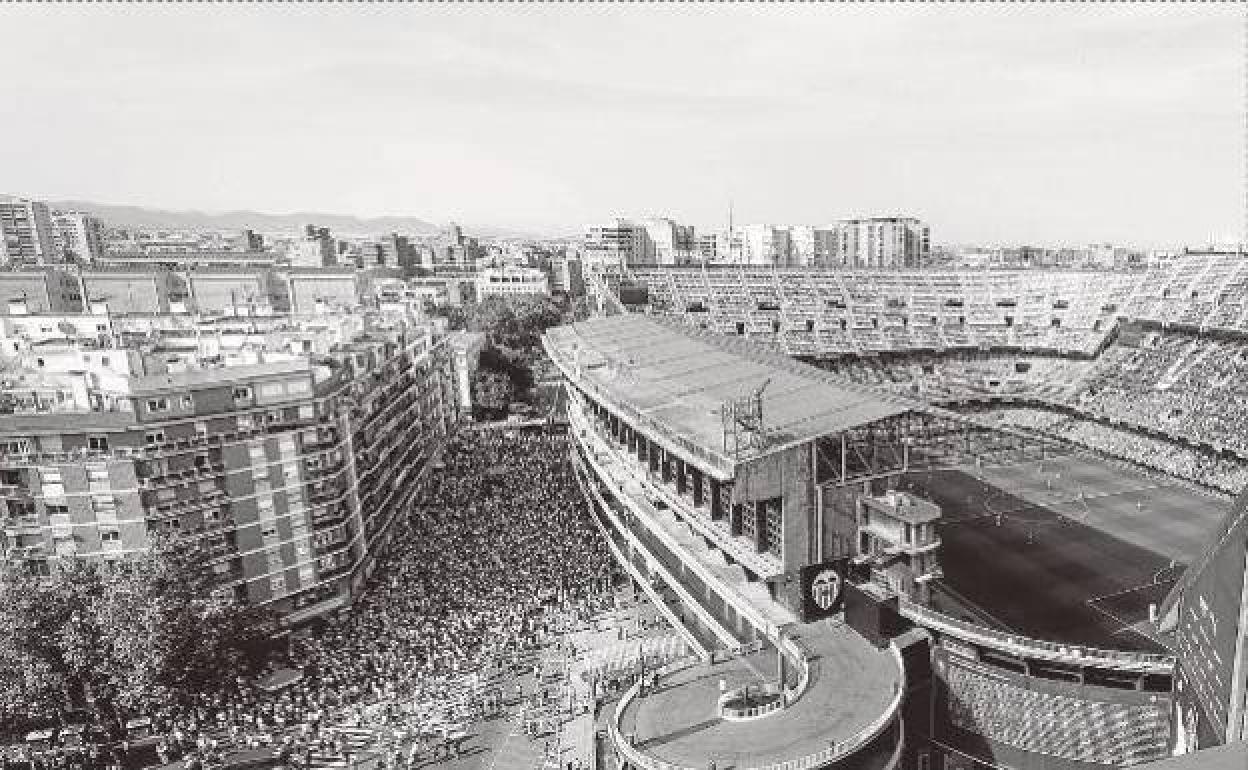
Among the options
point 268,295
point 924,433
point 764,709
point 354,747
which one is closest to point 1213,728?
point 764,709

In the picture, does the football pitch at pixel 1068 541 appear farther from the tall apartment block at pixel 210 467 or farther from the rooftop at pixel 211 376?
the rooftop at pixel 211 376

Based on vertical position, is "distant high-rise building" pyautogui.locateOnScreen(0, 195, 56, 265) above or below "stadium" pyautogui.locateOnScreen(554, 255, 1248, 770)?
above

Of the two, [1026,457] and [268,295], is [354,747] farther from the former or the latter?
[268,295]

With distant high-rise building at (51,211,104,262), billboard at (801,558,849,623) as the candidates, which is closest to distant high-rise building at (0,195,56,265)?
distant high-rise building at (51,211,104,262)

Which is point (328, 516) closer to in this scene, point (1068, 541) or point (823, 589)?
point (823, 589)

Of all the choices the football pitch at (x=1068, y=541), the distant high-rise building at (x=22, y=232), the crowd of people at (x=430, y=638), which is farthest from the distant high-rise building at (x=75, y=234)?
the football pitch at (x=1068, y=541)

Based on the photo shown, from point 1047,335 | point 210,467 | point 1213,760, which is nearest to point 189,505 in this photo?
point 210,467

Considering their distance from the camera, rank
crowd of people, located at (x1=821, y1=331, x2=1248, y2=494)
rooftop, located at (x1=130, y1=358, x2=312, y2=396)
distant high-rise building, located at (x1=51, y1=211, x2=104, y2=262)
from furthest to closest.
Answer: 1. distant high-rise building, located at (x1=51, y1=211, x2=104, y2=262)
2. crowd of people, located at (x1=821, y1=331, x2=1248, y2=494)
3. rooftop, located at (x1=130, y1=358, x2=312, y2=396)

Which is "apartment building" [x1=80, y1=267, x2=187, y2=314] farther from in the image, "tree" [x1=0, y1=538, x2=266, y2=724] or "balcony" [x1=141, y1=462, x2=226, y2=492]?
"tree" [x1=0, y1=538, x2=266, y2=724]
